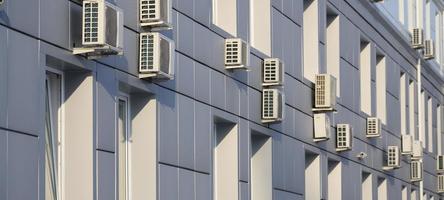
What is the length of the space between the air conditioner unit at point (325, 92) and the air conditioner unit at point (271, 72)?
2810 mm

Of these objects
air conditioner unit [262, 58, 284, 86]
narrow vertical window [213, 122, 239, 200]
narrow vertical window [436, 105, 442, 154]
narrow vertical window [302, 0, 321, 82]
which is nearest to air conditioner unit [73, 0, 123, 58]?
narrow vertical window [213, 122, 239, 200]

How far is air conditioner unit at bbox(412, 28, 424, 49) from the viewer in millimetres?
30734

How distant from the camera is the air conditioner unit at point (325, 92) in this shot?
800 inches

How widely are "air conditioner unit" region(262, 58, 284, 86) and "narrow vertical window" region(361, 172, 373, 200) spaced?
8.13 meters

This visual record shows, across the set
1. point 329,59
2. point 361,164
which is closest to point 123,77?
point 329,59

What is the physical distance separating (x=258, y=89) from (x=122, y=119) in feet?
14.6

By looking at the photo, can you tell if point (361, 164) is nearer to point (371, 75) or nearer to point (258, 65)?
point (371, 75)

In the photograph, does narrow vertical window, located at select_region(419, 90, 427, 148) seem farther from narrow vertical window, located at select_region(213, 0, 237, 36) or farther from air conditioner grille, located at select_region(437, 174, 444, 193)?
narrow vertical window, located at select_region(213, 0, 237, 36)

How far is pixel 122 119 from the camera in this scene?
1341 centimetres

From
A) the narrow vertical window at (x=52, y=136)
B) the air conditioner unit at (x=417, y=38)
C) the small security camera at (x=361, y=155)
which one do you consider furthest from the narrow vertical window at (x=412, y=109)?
the narrow vertical window at (x=52, y=136)

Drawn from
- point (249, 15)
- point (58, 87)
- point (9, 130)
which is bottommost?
point (9, 130)

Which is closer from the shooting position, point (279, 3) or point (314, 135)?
point (279, 3)

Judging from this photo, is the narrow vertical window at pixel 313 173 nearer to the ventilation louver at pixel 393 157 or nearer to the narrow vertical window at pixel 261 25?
the narrow vertical window at pixel 261 25

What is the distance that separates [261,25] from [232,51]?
6.60ft
